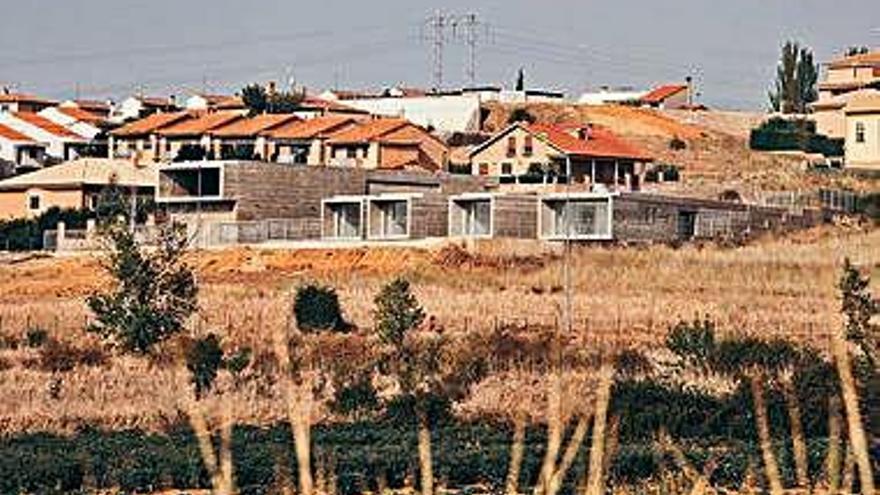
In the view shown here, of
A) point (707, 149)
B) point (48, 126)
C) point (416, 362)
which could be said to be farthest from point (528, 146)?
point (416, 362)

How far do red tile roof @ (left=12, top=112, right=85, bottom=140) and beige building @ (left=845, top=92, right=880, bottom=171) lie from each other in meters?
42.4

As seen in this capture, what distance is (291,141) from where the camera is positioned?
268 feet

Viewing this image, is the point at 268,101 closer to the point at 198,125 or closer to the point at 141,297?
the point at 198,125

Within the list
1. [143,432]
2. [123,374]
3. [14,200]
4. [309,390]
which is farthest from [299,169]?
[143,432]

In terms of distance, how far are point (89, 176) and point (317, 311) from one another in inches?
1231

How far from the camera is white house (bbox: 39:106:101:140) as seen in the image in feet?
315

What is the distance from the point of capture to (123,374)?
3241 cm

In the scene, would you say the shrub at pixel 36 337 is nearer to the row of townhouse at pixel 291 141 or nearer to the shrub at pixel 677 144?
the row of townhouse at pixel 291 141

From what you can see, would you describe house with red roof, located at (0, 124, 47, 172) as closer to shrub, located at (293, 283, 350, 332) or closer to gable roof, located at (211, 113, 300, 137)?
gable roof, located at (211, 113, 300, 137)

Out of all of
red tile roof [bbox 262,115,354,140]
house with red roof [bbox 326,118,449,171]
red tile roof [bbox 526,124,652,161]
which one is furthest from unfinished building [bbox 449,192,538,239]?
red tile roof [bbox 262,115,354,140]

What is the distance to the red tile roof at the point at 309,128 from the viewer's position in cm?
8114

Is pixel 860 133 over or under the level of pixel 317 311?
over

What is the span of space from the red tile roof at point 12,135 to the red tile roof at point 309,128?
49.8ft

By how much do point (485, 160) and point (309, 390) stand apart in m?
51.4
